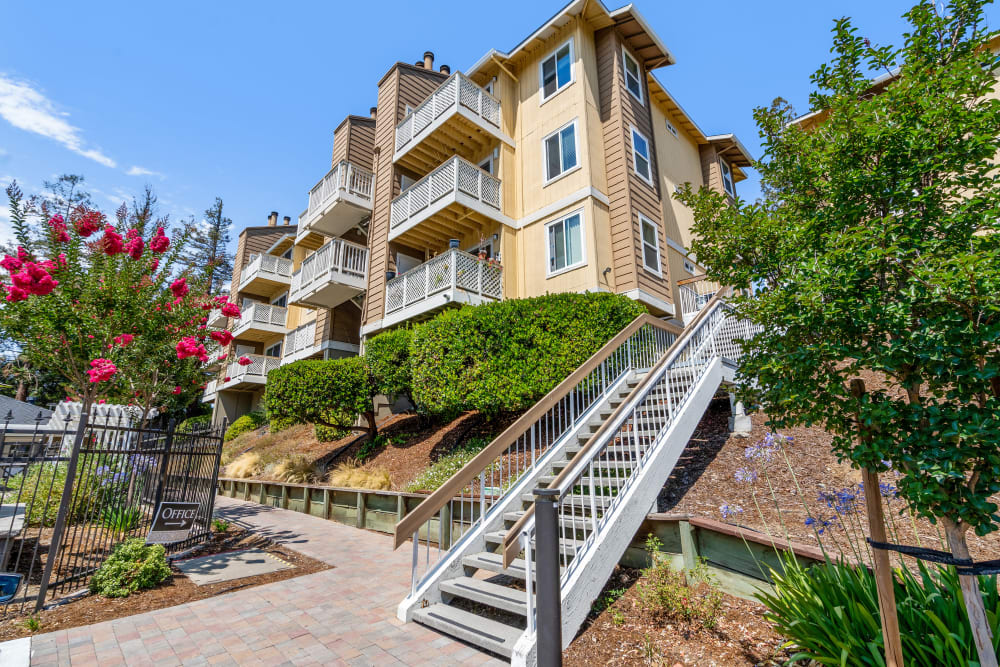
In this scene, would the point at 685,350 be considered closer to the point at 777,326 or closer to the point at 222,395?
the point at 777,326

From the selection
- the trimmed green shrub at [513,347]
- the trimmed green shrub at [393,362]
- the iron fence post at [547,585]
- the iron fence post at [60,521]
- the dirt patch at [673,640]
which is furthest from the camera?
the trimmed green shrub at [393,362]

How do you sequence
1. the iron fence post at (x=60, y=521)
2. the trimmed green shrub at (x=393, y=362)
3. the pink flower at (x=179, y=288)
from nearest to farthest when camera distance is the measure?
1. the iron fence post at (x=60, y=521)
2. the pink flower at (x=179, y=288)
3. the trimmed green shrub at (x=393, y=362)

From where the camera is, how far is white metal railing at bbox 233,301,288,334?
23828mm


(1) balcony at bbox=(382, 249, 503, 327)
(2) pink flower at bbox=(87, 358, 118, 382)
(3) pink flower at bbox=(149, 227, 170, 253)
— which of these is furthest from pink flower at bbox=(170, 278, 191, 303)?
(1) balcony at bbox=(382, 249, 503, 327)

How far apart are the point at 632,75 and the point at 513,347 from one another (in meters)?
11.7

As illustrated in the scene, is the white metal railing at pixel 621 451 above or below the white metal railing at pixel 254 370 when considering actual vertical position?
below

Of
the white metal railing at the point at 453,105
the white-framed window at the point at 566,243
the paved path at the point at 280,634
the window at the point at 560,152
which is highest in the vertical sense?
the white metal railing at the point at 453,105

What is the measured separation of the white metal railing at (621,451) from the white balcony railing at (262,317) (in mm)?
22867

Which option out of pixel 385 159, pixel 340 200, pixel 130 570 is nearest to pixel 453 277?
pixel 340 200

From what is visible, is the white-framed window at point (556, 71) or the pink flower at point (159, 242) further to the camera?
the white-framed window at point (556, 71)

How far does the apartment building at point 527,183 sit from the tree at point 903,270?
890 centimetres

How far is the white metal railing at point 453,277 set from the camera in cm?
1263

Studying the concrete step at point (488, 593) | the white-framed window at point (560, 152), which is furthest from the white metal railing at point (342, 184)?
the concrete step at point (488, 593)

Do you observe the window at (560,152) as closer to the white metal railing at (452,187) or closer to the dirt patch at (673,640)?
the white metal railing at (452,187)
